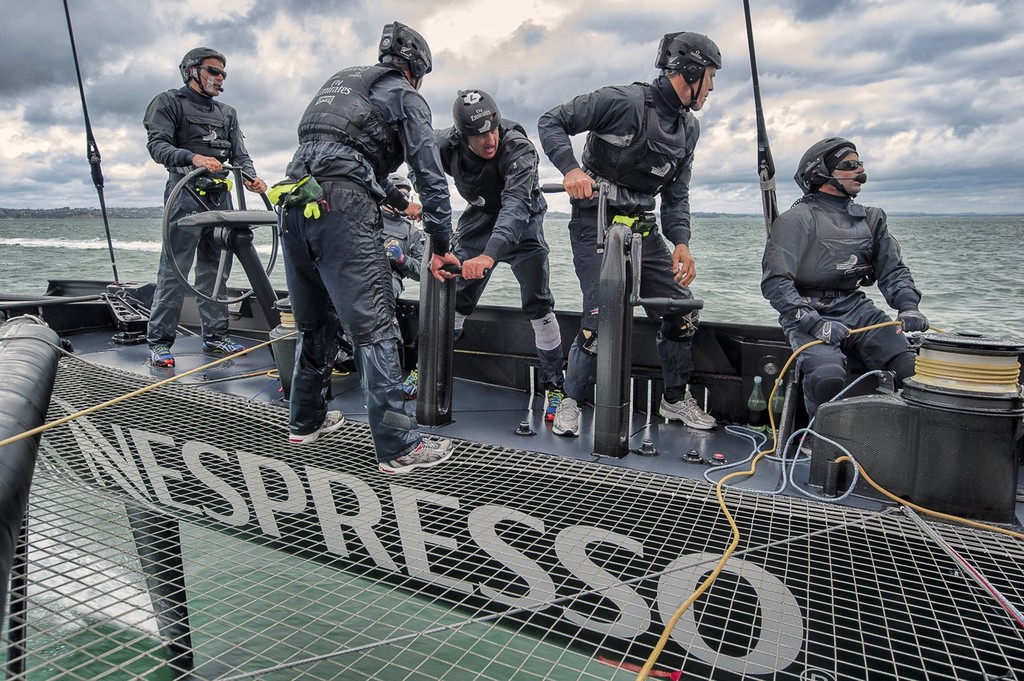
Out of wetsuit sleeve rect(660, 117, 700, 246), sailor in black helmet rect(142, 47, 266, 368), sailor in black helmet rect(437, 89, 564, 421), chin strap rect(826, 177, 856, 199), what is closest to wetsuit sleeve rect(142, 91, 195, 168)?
sailor in black helmet rect(142, 47, 266, 368)

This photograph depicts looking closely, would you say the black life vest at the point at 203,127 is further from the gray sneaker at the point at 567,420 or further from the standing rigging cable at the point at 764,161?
the standing rigging cable at the point at 764,161

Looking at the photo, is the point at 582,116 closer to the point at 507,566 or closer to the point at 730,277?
the point at 507,566

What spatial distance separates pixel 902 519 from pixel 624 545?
2.80 feet

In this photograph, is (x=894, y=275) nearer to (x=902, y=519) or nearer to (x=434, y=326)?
(x=902, y=519)

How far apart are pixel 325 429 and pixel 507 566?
1424mm

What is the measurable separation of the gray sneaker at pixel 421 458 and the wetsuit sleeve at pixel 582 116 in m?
1.23

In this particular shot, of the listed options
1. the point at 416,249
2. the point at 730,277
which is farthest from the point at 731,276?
the point at 416,249

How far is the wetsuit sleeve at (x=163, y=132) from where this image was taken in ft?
13.8

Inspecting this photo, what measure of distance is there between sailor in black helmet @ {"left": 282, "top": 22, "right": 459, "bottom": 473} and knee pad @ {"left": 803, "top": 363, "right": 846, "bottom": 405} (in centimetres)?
140

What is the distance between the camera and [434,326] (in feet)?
10.4

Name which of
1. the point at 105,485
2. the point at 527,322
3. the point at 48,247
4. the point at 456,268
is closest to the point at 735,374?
the point at 527,322

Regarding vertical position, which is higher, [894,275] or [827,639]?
[894,275]

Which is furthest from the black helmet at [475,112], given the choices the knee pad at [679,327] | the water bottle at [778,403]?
the water bottle at [778,403]

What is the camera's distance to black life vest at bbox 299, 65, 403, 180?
8.43 feet
